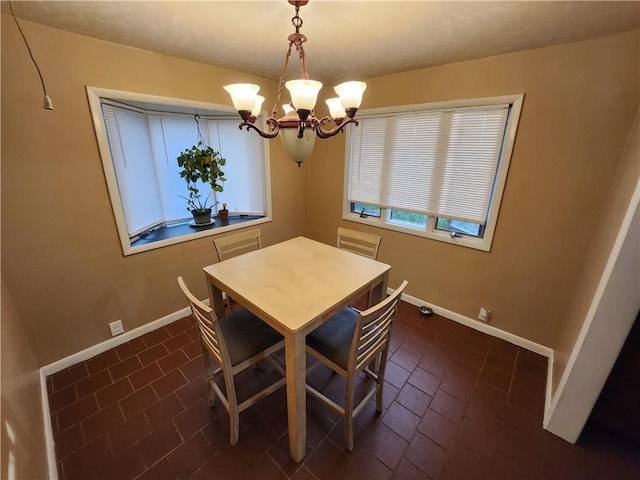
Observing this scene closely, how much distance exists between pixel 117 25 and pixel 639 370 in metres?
3.51

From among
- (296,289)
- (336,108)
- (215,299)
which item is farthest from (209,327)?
(336,108)

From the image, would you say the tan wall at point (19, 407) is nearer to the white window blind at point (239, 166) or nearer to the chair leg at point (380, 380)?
the chair leg at point (380, 380)

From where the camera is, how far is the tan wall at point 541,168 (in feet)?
5.45

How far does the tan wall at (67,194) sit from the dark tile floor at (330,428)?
39 centimetres

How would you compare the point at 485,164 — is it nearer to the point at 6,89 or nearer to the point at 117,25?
the point at 117,25

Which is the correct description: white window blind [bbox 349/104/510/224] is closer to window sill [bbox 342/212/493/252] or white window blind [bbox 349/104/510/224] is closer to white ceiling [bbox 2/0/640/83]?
window sill [bbox 342/212/493/252]

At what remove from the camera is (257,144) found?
9.89 feet

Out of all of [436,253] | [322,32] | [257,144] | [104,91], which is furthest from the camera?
[257,144]

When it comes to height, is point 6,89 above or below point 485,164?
above

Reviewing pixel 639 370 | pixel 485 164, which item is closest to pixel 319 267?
pixel 485 164

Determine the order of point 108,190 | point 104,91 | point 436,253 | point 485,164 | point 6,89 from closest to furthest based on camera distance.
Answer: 1. point 6,89
2. point 104,91
3. point 108,190
4. point 485,164
5. point 436,253

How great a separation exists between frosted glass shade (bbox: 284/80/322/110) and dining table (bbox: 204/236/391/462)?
98 centimetres

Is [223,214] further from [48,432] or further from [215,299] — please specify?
[48,432]

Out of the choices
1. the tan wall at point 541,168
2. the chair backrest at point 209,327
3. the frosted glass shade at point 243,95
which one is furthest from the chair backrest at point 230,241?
the tan wall at point 541,168
